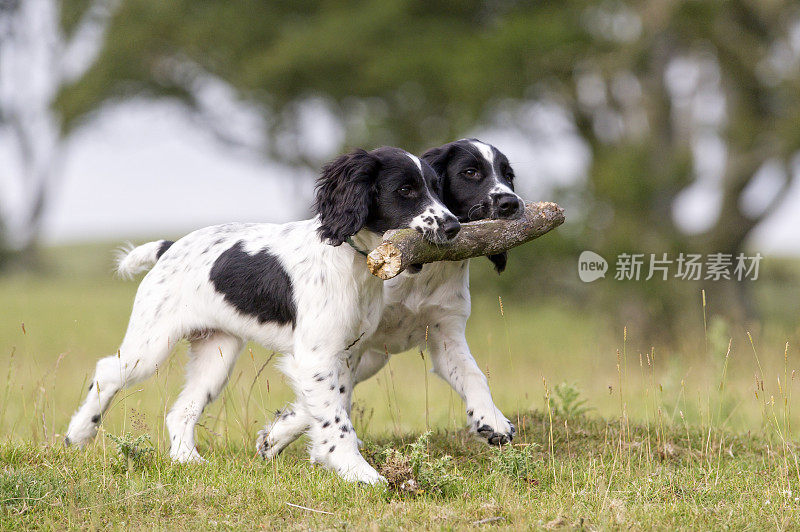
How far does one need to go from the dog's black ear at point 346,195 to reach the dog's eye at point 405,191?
14 centimetres

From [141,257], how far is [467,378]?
2209 millimetres

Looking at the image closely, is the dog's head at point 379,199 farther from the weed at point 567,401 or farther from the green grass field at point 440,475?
the weed at point 567,401

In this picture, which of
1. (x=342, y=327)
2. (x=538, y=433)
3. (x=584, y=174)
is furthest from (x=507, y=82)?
(x=342, y=327)

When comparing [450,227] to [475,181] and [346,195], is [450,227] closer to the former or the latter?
[346,195]

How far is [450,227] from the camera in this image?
14.5 ft

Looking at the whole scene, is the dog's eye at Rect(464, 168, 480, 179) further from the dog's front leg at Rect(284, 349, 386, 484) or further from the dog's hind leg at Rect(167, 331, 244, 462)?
the dog's hind leg at Rect(167, 331, 244, 462)

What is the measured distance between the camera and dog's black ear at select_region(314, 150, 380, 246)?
4.54 m

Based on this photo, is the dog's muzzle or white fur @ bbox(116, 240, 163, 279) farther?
white fur @ bbox(116, 240, 163, 279)

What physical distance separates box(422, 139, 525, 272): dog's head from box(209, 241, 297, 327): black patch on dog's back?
1027mm

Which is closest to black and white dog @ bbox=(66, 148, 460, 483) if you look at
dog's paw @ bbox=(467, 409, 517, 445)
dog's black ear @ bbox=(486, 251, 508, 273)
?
dog's paw @ bbox=(467, 409, 517, 445)

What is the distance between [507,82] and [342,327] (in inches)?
397

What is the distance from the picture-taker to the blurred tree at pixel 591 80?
13859 mm

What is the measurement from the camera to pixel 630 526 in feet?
13.5

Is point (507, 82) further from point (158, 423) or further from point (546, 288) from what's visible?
point (158, 423)
